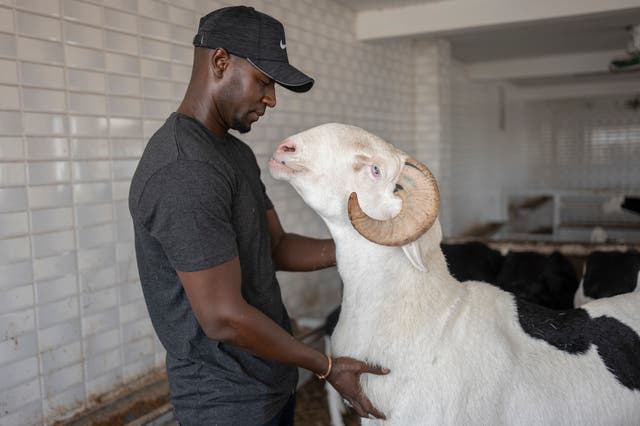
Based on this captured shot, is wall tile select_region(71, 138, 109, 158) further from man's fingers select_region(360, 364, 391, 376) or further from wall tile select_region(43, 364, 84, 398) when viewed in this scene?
man's fingers select_region(360, 364, 391, 376)

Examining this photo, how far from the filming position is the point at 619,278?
382cm

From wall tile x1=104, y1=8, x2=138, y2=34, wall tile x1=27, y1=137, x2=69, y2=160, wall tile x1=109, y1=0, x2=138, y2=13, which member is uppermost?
wall tile x1=109, y1=0, x2=138, y2=13

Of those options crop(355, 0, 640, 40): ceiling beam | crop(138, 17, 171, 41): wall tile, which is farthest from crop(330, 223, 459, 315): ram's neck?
crop(355, 0, 640, 40): ceiling beam

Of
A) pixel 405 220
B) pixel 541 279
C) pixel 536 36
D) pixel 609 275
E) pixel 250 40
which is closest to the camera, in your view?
pixel 250 40

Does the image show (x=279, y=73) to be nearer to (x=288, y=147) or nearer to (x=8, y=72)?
(x=288, y=147)

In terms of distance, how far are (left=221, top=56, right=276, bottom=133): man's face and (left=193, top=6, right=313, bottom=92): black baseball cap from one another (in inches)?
1.5

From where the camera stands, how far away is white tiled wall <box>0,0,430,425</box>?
8.46 ft

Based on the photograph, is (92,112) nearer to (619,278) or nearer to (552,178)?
(619,278)

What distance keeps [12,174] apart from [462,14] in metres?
4.00

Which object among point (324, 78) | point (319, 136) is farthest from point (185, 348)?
point (324, 78)

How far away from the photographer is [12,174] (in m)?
2.56

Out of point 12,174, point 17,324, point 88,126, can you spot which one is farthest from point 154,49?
point 17,324

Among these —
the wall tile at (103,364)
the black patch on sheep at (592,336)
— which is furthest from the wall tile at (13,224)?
the black patch on sheep at (592,336)

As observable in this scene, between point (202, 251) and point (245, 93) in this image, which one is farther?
point (245, 93)
